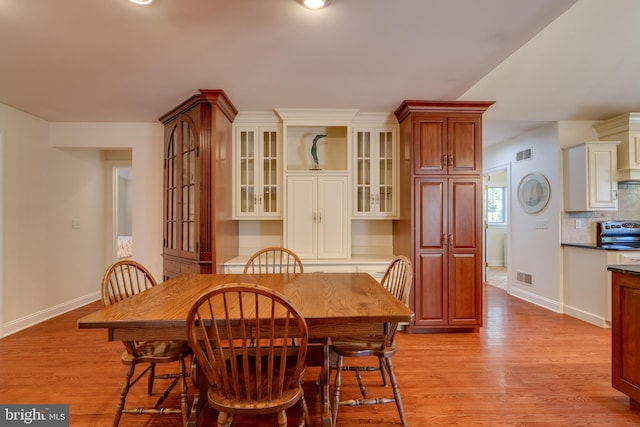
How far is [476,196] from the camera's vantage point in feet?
10.5

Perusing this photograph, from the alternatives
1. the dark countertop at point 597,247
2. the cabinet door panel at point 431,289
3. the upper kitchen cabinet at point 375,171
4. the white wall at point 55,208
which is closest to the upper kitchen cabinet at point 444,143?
the upper kitchen cabinet at point 375,171

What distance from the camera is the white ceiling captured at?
1816mm

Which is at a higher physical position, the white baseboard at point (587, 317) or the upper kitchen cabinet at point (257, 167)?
the upper kitchen cabinet at point (257, 167)

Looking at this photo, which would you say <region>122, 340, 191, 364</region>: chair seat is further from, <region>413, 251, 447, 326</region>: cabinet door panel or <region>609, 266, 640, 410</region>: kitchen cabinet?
<region>609, 266, 640, 410</region>: kitchen cabinet

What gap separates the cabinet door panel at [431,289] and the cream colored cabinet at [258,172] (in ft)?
5.34

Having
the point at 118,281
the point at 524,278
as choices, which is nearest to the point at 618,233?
the point at 524,278

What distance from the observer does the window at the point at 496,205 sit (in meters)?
7.31

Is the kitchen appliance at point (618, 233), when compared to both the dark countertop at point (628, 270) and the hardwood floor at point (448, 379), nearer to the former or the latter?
the hardwood floor at point (448, 379)

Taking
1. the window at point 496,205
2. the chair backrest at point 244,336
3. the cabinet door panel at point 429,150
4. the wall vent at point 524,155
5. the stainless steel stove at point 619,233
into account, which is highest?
the wall vent at point 524,155

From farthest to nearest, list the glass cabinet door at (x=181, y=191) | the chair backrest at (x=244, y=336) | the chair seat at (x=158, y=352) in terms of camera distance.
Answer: the glass cabinet door at (x=181, y=191) < the chair seat at (x=158, y=352) < the chair backrest at (x=244, y=336)

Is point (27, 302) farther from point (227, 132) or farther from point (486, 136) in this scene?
point (486, 136)

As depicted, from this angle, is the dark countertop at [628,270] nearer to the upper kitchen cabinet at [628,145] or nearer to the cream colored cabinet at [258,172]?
the upper kitchen cabinet at [628,145]

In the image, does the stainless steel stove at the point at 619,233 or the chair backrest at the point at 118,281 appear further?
the stainless steel stove at the point at 619,233

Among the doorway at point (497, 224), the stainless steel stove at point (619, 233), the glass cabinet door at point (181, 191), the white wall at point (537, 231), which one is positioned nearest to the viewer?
the glass cabinet door at point (181, 191)
